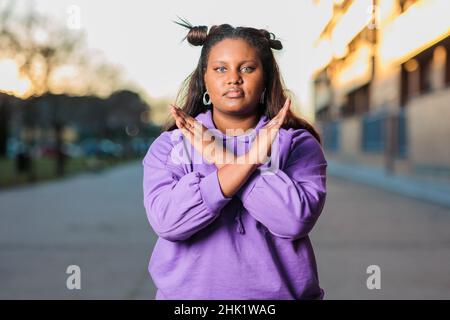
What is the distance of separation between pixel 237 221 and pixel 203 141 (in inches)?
8.0

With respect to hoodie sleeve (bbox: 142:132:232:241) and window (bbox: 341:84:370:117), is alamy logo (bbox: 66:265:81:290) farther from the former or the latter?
window (bbox: 341:84:370:117)

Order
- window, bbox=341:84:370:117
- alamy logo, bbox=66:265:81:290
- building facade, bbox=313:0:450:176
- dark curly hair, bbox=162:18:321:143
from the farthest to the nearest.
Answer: window, bbox=341:84:370:117, building facade, bbox=313:0:450:176, alamy logo, bbox=66:265:81:290, dark curly hair, bbox=162:18:321:143

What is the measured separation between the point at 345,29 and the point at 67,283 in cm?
376

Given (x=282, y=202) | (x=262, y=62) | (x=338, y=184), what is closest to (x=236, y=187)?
(x=282, y=202)

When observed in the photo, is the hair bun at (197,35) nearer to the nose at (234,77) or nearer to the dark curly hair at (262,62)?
the dark curly hair at (262,62)

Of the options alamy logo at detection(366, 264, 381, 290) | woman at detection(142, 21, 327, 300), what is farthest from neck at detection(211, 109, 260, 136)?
alamy logo at detection(366, 264, 381, 290)

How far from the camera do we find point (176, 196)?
5.44ft

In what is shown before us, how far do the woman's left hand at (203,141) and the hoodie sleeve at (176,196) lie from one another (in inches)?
1.3

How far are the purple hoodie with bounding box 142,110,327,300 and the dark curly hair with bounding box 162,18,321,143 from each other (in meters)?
0.06

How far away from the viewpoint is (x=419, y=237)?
8.98 metres

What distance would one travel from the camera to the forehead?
171cm

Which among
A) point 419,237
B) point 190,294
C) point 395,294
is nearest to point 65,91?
point 419,237

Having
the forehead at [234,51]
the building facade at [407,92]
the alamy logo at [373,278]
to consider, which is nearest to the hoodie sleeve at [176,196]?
the forehead at [234,51]

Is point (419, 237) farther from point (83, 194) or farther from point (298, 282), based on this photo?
point (83, 194)
